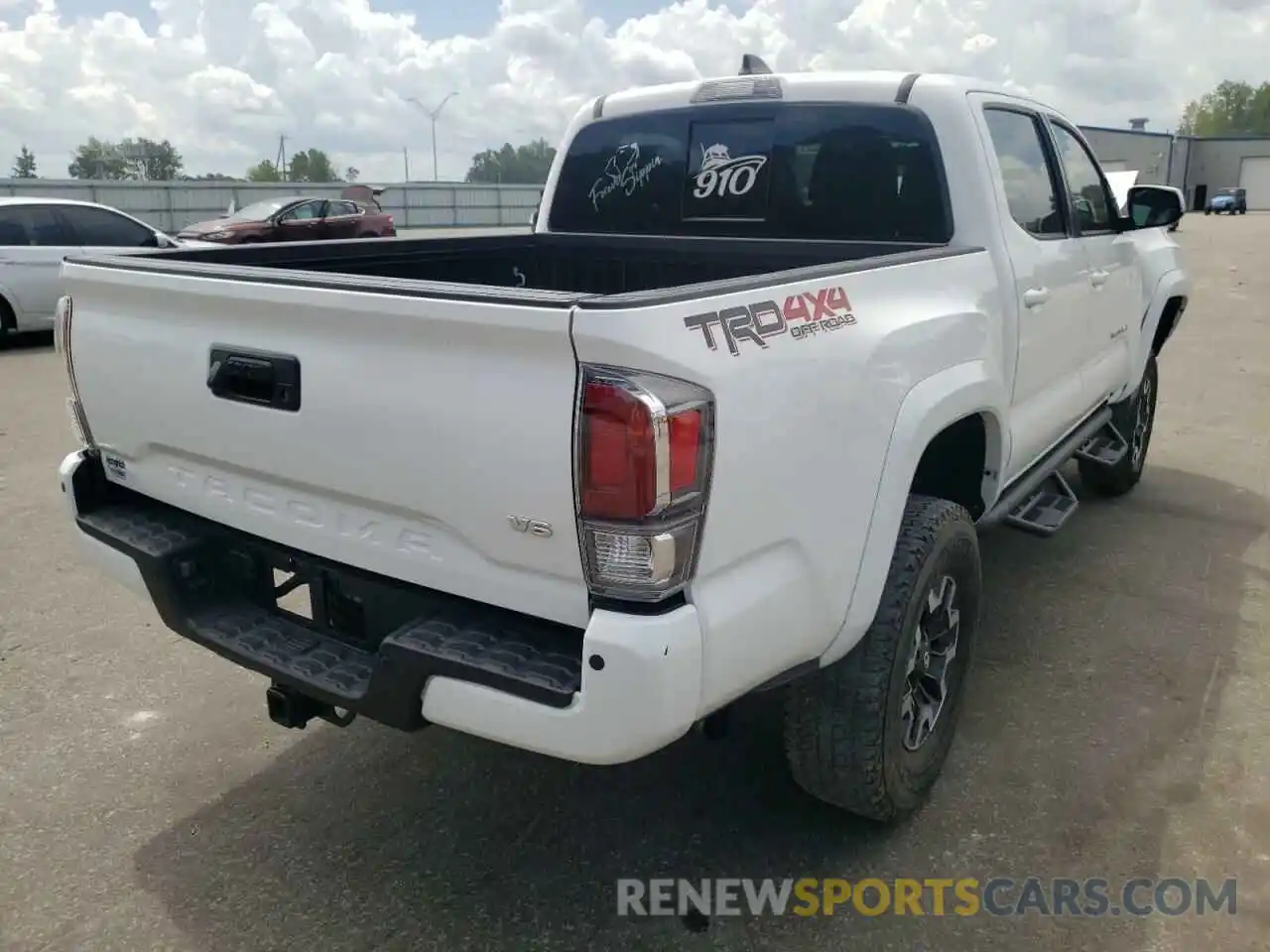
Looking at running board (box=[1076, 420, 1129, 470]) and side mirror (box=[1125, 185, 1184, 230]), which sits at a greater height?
side mirror (box=[1125, 185, 1184, 230])

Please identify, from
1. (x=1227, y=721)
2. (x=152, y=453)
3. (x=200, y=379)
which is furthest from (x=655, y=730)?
(x=1227, y=721)

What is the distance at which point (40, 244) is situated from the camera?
36.0 ft

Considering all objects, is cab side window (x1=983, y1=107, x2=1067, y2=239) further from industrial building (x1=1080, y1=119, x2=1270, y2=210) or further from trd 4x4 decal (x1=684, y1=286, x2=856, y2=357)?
industrial building (x1=1080, y1=119, x2=1270, y2=210)

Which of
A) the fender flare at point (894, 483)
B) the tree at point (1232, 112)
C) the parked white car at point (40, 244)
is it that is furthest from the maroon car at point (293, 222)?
the tree at point (1232, 112)

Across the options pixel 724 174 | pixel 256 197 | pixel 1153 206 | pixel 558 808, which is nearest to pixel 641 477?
pixel 558 808

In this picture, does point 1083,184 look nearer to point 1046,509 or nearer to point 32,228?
point 1046,509

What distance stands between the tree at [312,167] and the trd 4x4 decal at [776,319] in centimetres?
9009

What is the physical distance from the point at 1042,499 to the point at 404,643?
295cm

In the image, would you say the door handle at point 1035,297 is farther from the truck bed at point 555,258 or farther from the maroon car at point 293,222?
the maroon car at point 293,222

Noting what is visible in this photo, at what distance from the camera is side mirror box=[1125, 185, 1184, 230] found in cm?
491

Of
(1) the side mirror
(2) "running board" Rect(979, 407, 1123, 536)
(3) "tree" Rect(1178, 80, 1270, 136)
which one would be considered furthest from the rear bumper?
(3) "tree" Rect(1178, 80, 1270, 136)

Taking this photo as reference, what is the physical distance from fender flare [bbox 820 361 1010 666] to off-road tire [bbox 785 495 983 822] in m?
0.09

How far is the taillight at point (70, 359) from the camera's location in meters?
2.91

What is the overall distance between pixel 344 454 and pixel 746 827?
153 centimetres
